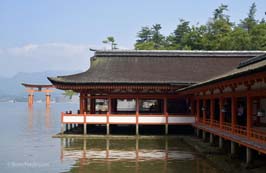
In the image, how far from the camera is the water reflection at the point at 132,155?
1630 cm

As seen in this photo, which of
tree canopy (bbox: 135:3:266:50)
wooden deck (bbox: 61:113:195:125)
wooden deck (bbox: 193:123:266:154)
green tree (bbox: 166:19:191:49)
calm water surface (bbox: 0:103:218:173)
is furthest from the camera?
green tree (bbox: 166:19:191:49)

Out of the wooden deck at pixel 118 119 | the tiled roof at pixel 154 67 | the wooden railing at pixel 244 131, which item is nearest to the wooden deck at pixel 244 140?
the wooden railing at pixel 244 131

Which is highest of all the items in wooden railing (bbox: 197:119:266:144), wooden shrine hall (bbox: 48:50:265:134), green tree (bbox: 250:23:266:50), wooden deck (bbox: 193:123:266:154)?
green tree (bbox: 250:23:266:50)

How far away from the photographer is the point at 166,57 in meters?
32.9

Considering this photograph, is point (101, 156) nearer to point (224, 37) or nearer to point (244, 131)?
point (244, 131)

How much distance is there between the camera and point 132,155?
1978 cm

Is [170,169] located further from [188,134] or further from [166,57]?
[166,57]

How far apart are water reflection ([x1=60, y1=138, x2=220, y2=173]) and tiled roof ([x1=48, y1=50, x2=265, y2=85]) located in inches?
177

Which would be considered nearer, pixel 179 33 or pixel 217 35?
pixel 217 35

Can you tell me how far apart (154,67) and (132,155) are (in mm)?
12797

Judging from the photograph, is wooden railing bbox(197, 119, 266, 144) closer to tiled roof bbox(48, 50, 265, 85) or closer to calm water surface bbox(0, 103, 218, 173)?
calm water surface bbox(0, 103, 218, 173)

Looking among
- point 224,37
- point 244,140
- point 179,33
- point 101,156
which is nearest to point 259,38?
point 224,37

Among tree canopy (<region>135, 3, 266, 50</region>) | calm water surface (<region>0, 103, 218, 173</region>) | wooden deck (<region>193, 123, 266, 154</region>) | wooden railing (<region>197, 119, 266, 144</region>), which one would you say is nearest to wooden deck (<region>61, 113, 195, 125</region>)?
calm water surface (<region>0, 103, 218, 173</region>)

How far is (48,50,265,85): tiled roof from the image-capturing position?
90.6 feet
